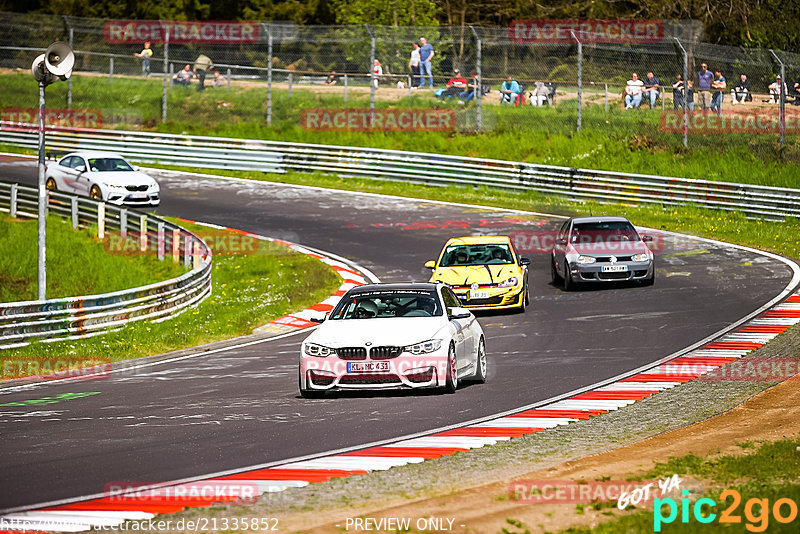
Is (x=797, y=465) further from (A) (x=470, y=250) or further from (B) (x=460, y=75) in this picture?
(B) (x=460, y=75)

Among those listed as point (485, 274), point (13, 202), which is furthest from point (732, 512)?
point (13, 202)

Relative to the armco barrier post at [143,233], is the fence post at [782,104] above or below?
above

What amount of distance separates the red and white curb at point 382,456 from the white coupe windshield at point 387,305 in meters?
1.95

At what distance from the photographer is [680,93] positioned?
32500mm

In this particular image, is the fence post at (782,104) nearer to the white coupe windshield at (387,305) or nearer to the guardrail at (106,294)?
the guardrail at (106,294)

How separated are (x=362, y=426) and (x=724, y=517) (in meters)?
4.50

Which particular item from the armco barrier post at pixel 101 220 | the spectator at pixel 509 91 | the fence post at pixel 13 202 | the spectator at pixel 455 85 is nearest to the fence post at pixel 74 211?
the armco barrier post at pixel 101 220

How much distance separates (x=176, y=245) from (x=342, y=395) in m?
12.3

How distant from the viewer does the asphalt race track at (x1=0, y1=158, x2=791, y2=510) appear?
33.5 ft

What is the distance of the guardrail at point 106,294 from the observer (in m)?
18.1

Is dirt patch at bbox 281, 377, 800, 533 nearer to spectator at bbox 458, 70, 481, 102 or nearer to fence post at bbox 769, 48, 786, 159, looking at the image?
fence post at bbox 769, 48, 786, 159

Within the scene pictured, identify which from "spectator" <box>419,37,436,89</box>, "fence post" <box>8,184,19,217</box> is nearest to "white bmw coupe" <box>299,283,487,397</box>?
"fence post" <box>8,184,19,217</box>

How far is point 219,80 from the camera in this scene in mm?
40969

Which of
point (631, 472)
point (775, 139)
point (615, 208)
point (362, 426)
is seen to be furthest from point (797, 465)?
point (775, 139)
